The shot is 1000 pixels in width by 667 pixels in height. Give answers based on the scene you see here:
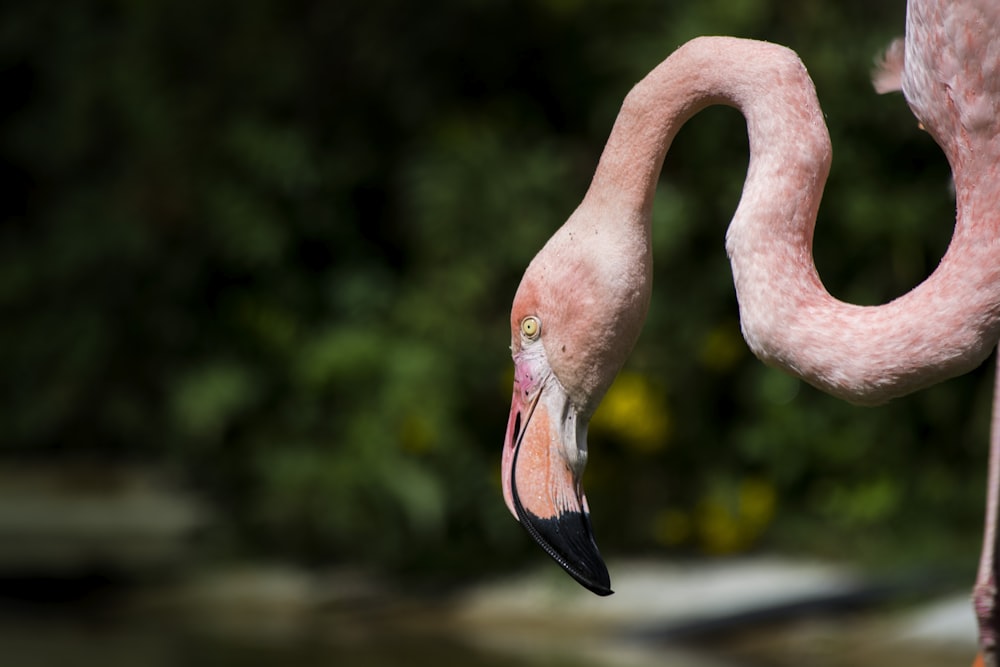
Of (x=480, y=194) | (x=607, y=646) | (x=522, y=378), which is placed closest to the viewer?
(x=522, y=378)

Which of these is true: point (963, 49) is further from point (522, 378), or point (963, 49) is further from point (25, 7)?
point (25, 7)

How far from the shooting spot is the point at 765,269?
180 cm

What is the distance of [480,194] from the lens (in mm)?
4562

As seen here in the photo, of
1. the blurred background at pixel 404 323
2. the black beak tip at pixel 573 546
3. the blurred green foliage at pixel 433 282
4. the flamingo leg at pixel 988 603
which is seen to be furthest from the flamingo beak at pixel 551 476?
the blurred green foliage at pixel 433 282

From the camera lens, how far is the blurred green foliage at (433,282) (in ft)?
14.4

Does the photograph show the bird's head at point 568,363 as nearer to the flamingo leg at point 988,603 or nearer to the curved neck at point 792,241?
the curved neck at point 792,241

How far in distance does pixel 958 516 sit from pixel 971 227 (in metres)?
2.88

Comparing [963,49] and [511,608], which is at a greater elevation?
[511,608]

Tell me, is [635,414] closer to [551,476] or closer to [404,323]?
[404,323]

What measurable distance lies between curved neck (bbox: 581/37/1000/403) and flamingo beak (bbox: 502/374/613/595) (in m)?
0.28

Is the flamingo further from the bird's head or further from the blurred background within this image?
the blurred background

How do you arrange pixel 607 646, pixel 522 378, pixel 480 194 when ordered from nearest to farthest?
pixel 522 378, pixel 607 646, pixel 480 194

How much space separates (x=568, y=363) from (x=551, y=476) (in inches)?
6.2

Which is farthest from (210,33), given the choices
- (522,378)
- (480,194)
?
(522,378)
